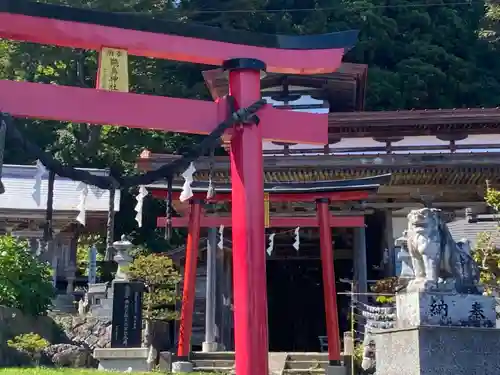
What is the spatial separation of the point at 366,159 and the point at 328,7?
16756mm

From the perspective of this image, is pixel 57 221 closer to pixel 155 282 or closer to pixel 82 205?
pixel 155 282

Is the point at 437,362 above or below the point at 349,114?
below

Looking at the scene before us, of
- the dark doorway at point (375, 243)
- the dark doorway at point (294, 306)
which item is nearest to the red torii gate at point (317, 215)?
the dark doorway at point (375, 243)

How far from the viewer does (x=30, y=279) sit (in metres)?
15.7

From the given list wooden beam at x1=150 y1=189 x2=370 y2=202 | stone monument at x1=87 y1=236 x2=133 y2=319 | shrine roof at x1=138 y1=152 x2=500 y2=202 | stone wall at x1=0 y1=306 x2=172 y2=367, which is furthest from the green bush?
shrine roof at x1=138 y1=152 x2=500 y2=202

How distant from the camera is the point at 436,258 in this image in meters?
7.26

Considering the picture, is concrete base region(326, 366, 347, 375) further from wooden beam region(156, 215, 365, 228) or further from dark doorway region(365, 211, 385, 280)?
dark doorway region(365, 211, 385, 280)

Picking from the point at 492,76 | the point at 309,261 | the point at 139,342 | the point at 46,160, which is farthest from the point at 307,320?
the point at 492,76

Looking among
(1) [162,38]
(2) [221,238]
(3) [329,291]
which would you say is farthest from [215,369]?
(1) [162,38]

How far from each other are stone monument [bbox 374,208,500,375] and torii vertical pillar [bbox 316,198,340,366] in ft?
17.4

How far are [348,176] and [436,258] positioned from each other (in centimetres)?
981

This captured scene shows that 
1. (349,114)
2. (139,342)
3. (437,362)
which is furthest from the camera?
(349,114)

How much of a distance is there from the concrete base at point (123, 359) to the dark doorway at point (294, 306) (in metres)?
8.13

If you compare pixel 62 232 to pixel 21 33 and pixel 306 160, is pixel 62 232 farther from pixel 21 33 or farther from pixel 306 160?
pixel 21 33
